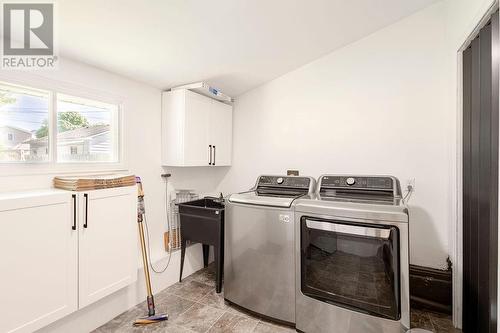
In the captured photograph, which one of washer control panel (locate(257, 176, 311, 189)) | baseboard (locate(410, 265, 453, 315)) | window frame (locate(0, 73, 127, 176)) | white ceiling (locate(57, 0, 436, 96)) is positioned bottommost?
baseboard (locate(410, 265, 453, 315))

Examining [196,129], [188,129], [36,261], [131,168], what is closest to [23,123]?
[131,168]

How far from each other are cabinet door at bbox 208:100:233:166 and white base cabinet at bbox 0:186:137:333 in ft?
4.01

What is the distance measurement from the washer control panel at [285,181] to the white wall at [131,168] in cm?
100

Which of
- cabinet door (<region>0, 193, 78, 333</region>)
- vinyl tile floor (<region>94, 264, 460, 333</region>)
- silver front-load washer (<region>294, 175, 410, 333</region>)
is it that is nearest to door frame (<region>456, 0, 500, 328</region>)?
vinyl tile floor (<region>94, 264, 460, 333</region>)

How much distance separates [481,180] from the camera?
1.58 meters

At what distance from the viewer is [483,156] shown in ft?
5.18

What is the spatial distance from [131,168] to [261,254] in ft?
4.89

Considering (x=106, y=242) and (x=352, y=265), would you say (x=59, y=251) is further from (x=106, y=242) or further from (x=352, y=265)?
(x=352, y=265)

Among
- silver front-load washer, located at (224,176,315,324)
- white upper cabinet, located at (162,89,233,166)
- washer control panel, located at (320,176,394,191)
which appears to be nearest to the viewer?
silver front-load washer, located at (224,176,315,324)

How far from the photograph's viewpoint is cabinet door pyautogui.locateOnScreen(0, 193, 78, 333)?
1.34 m

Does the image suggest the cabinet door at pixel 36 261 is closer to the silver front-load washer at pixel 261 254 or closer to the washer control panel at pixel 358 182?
the silver front-load washer at pixel 261 254

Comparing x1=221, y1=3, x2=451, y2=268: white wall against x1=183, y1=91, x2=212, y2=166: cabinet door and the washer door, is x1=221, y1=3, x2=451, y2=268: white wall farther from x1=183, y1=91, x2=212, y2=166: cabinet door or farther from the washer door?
the washer door

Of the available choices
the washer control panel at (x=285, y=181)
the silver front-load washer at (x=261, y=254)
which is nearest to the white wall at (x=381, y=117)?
the washer control panel at (x=285, y=181)

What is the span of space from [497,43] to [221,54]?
6.07ft
